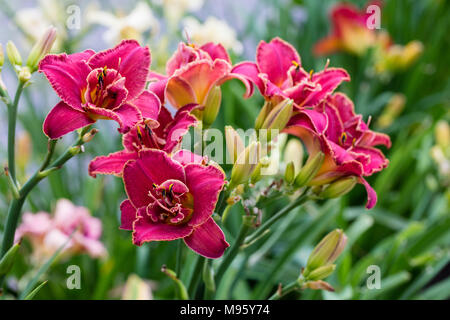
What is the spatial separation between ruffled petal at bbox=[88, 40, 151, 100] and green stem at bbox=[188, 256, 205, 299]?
0.15m

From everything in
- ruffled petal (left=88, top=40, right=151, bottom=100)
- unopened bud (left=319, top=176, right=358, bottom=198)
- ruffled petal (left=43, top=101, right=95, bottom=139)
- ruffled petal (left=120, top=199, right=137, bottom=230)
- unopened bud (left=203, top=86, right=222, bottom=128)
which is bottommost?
unopened bud (left=319, top=176, right=358, bottom=198)

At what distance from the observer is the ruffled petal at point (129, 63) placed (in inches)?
14.3

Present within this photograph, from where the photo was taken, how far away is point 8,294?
1.88ft

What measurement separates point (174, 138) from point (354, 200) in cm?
76

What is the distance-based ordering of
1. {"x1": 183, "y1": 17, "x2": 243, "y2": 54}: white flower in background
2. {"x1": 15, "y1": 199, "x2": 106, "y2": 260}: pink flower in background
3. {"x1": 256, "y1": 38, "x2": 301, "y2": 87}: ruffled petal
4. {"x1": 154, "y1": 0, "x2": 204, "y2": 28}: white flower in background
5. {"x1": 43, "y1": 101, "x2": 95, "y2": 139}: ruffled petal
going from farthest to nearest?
{"x1": 154, "y1": 0, "x2": 204, "y2": 28}: white flower in background < {"x1": 183, "y1": 17, "x2": 243, "y2": 54}: white flower in background < {"x1": 15, "y1": 199, "x2": 106, "y2": 260}: pink flower in background < {"x1": 256, "y1": 38, "x2": 301, "y2": 87}: ruffled petal < {"x1": 43, "y1": 101, "x2": 95, "y2": 139}: ruffled petal

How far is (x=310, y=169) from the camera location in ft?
1.31

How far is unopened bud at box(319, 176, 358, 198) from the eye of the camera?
406 millimetres

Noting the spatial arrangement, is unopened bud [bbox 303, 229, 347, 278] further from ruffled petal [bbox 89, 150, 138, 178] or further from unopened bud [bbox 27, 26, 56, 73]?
unopened bud [bbox 27, 26, 56, 73]

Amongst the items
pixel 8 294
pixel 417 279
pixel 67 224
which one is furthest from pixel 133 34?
pixel 417 279

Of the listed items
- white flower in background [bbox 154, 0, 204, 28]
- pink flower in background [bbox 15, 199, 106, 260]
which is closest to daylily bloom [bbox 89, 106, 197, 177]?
pink flower in background [bbox 15, 199, 106, 260]

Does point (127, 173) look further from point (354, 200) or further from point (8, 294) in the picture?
point (354, 200)

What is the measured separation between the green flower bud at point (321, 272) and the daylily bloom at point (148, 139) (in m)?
0.17

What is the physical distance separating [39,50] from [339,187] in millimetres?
276

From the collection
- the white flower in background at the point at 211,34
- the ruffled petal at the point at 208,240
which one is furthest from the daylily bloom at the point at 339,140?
the white flower in background at the point at 211,34
